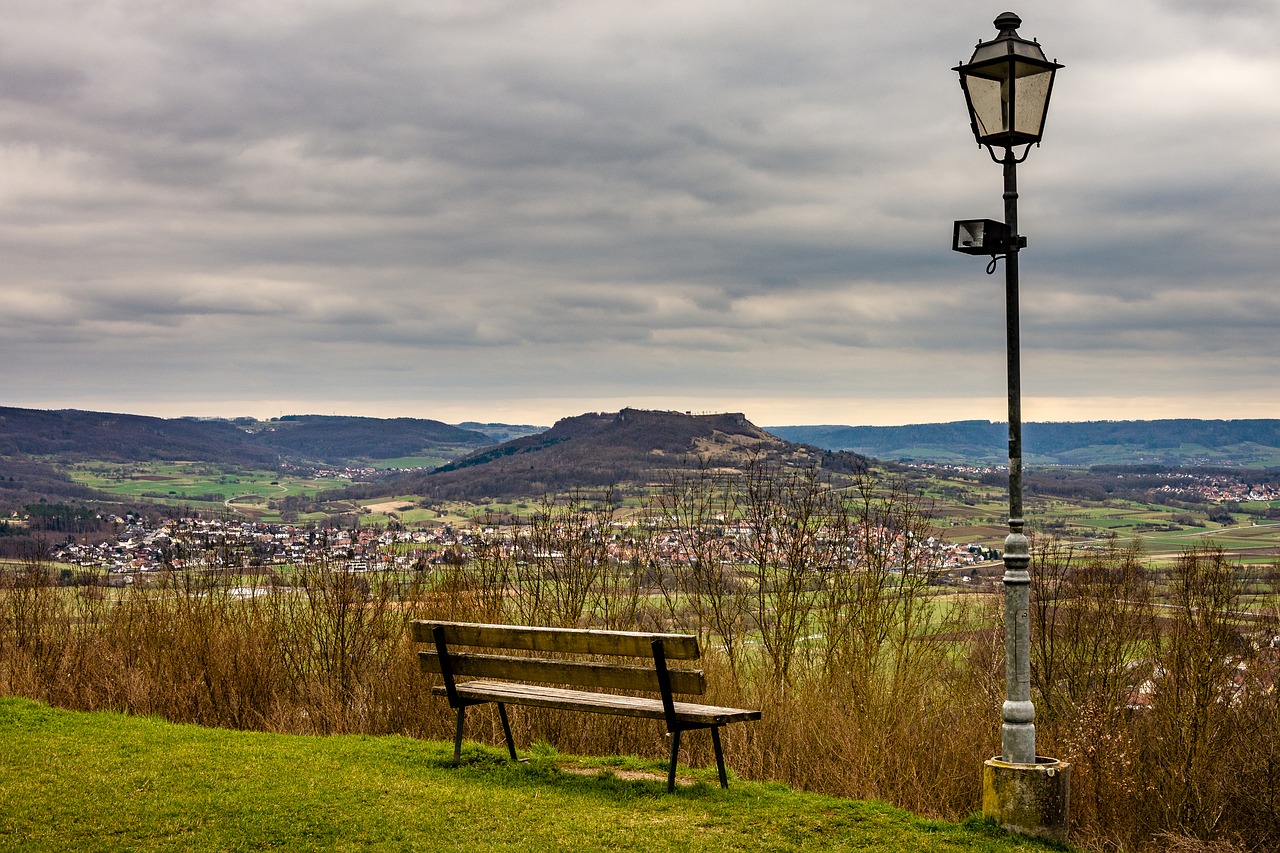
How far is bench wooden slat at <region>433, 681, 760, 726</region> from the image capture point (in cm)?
858

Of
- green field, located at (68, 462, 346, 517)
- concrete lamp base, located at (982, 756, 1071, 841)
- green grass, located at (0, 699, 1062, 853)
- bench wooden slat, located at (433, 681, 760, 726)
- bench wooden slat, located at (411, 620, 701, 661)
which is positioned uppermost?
bench wooden slat, located at (411, 620, 701, 661)

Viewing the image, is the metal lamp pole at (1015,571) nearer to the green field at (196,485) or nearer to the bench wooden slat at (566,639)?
the bench wooden slat at (566,639)

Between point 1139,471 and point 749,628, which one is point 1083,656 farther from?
point 1139,471

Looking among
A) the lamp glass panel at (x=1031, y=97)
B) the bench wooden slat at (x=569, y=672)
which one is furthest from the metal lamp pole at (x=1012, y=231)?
the bench wooden slat at (x=569, y=672)

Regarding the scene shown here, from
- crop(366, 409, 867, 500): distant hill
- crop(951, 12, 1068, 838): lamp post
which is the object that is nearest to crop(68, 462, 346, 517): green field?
crop(366, 409, 867, 500): distant hill

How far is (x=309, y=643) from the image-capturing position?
1817 centimetres

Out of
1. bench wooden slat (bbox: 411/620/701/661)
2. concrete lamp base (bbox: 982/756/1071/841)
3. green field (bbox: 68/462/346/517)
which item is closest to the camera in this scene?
concrete lamp base (bbox: 982/756/1071/841)

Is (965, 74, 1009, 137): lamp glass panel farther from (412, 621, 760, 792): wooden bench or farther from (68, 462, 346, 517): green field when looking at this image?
(68, 462, 346, 517): green field

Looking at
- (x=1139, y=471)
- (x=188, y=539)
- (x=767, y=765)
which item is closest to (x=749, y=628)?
(x=767, y=765)

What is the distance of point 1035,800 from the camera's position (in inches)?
306

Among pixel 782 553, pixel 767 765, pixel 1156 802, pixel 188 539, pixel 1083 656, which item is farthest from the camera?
pixel 1083 656

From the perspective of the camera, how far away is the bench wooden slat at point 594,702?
8.58m

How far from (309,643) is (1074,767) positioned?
1283 cm

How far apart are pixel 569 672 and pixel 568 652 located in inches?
7.6
